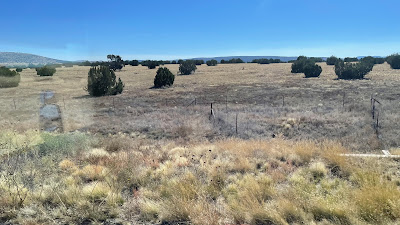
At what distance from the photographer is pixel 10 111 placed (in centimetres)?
2309

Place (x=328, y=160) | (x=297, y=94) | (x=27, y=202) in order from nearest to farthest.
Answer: (x=27, y=202) → (x=328, y=160) → (x=297, y=94)

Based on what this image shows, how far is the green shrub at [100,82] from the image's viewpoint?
1314 inches

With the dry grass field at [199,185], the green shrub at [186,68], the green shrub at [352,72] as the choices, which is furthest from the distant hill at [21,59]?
the green shrub at [186,68]

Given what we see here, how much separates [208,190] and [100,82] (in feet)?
101

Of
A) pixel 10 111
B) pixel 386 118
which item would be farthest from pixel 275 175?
pixel 10 111

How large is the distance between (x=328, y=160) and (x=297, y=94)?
23.6m

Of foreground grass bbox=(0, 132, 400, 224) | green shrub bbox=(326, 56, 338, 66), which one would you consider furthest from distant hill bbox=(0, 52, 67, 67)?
green shrub bbox=(326, 56, 338, 66)

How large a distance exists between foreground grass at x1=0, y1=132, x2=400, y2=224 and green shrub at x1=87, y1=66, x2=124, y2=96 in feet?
87.4

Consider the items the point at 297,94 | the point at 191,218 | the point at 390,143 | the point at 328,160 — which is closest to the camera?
the point at 191,218

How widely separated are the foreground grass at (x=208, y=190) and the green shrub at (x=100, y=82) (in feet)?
87.4

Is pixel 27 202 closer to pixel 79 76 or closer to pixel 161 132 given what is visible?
pixel 161 132

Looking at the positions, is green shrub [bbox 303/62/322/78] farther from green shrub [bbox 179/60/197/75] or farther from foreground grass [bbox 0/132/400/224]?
foreground grass [bbox 0/132/400/224]

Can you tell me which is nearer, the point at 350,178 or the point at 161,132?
the point at 350,178

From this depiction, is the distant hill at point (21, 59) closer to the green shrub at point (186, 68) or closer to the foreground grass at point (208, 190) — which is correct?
the foreground grass at point (208, 190)
